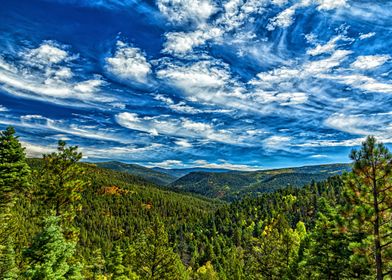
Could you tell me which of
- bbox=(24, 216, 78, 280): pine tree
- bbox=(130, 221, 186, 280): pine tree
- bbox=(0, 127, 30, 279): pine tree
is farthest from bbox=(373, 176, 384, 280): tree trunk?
bbox=(130, 221, 186, 280): pine tree

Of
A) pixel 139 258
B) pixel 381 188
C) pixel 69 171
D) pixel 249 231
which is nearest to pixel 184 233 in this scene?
pixel 249 231

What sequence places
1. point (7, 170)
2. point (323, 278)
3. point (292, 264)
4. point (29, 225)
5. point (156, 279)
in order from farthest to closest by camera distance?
1. point (29, 225)
2. point (156, 279)
3. point (292, 264)
4. point (7, 170)
5. point (323, 278)

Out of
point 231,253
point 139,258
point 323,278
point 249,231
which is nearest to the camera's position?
point 323,278

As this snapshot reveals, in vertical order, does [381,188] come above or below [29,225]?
above

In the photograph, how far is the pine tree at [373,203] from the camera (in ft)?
45.8

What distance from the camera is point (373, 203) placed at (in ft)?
47.4

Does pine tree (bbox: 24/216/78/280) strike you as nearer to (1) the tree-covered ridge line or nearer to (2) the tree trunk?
(1) the tree-covered ridge line

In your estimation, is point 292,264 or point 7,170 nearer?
point 7,170

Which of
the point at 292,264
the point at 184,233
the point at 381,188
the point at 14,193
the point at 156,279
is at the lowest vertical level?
the point at 184,233

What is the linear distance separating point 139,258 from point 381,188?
33050 mm

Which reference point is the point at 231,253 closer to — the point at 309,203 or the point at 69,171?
the point at 309,203

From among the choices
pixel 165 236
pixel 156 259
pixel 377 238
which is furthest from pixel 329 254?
A: pixel 156 259

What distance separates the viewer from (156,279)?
36.6 meters

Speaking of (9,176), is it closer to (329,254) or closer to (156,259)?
(156,259)
